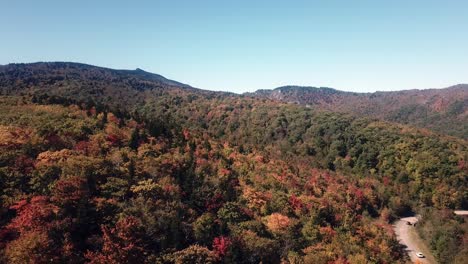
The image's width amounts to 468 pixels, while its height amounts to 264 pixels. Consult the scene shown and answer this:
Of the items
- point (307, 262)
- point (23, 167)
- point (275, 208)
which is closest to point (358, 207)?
point (275, 208)

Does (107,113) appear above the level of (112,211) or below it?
above

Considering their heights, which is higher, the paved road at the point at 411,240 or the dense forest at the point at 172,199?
the dense forest at the point at 172,199

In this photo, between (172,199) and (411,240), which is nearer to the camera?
(172,199)

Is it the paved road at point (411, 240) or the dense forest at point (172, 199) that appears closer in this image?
the dense forest at point (172, 199)

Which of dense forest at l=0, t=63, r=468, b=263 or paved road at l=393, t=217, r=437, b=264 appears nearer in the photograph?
dense forest at l=0, t=63, r=468, b=263

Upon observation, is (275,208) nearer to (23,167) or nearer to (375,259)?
(375,259)

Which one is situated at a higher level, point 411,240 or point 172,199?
point 172,199

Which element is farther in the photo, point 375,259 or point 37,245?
point 375,259

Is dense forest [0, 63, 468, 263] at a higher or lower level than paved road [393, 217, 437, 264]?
higher
